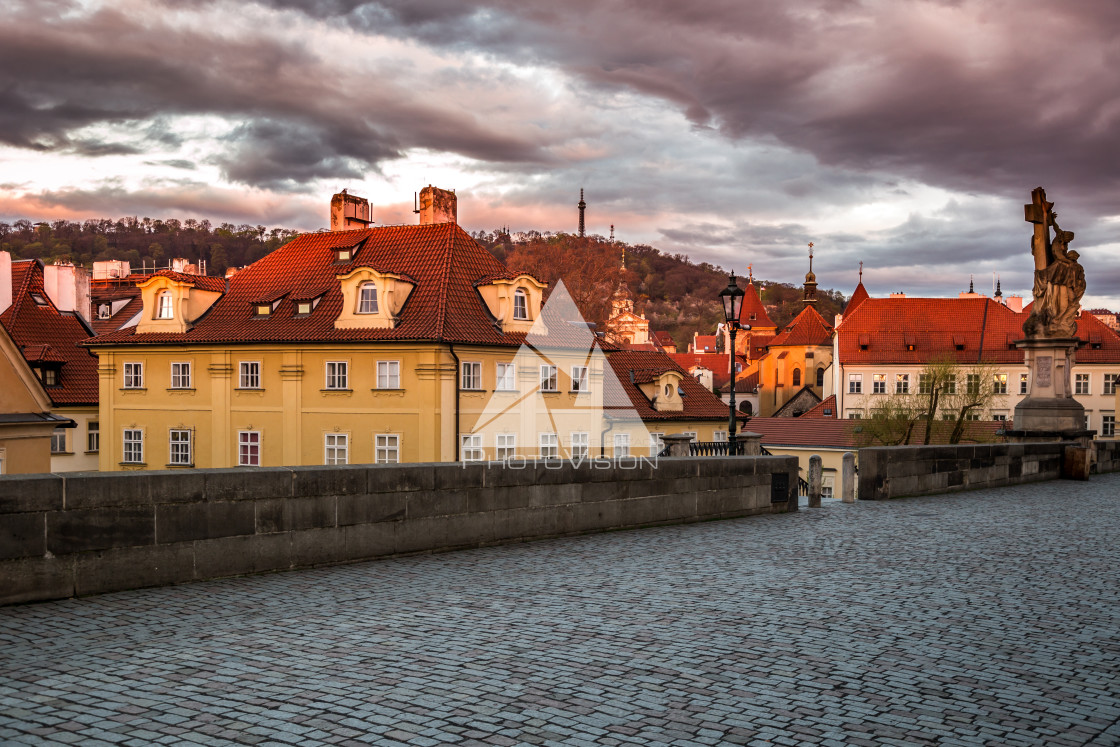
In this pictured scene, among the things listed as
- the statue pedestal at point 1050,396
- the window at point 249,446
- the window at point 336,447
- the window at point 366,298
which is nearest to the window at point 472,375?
the window at point 366,298

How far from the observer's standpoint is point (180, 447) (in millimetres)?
40031

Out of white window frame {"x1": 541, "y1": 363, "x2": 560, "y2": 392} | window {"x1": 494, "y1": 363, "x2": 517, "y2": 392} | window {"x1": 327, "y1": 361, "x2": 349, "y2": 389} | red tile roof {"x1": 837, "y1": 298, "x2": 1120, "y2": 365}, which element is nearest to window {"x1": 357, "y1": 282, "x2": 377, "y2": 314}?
window {"x1": 327, "y1": 361, "x2": 349, "y2": 389}

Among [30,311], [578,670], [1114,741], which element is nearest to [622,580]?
[578,670]

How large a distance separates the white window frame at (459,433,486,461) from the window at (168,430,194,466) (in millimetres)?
12107

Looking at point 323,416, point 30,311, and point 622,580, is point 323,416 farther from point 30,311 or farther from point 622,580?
point 622,580

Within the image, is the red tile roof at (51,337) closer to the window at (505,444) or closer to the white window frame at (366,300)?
the white window frame at (366,300)

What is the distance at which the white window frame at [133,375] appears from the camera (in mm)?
41156

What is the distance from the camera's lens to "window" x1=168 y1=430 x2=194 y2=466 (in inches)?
1570

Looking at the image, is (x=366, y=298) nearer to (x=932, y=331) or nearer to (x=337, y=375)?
(x=337, y=375)

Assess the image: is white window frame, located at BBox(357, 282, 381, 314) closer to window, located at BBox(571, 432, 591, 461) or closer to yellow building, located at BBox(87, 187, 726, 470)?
yellow building, located at BBox(87, 187, 726, 470)

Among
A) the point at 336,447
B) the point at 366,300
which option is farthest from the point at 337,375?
the point at 366,300

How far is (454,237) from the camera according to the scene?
4119 cm

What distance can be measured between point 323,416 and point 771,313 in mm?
144936

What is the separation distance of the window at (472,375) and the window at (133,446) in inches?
587
